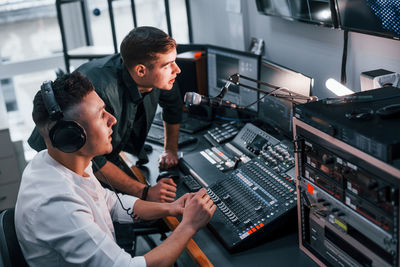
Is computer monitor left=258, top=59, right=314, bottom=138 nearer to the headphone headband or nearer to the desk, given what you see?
the desk

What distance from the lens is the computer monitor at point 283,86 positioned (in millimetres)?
1859

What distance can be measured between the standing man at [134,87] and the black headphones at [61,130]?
0.55 m

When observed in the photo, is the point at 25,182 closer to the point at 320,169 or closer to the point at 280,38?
the point at 320,169

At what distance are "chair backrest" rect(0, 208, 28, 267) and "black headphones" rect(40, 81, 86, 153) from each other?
280mm

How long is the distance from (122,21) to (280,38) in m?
1.73

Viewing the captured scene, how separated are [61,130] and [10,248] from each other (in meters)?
0.36

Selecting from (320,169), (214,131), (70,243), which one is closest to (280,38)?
(214,131)

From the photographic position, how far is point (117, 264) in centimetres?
120

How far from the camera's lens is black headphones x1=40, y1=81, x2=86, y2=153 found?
47.3 inches

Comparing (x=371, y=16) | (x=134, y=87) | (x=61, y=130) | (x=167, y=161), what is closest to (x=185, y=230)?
(x=61, y=130)

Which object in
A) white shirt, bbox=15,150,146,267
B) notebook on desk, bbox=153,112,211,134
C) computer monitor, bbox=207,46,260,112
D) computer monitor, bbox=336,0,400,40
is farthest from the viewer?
notebook on desk, bbox=153,112,211,134

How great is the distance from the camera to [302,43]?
6.89ft

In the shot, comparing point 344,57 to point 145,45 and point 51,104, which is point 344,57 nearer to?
point 145,45

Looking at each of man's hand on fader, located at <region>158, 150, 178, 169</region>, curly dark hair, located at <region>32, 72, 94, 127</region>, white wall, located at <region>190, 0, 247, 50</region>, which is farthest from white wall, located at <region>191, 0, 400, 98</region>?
curly dark hair, located at <region>32, 72, 94, 127</region>
